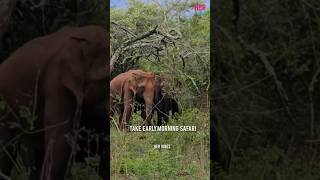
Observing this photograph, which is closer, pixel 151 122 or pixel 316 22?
pixel 151 122

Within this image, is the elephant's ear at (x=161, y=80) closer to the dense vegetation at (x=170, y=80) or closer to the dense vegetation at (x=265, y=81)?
the dense vegetation at (x=170, y=80)

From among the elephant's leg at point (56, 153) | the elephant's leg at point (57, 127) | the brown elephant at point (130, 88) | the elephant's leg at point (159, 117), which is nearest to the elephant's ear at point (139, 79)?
the brown elephant at point (130, 88)

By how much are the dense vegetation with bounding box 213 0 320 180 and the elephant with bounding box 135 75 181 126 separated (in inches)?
19.9

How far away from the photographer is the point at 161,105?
19.9 feet

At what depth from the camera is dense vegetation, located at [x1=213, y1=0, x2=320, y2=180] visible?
6.45m

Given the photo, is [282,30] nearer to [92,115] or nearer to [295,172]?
[295,172]

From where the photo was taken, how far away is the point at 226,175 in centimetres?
639

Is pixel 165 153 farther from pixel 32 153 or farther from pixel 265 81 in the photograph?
pixel 265 81

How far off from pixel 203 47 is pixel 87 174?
126cm

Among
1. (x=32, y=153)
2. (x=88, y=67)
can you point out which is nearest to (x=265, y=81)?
(x=88, y=67)

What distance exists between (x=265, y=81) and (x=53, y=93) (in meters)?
1.76

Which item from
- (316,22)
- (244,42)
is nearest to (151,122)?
(244,42)

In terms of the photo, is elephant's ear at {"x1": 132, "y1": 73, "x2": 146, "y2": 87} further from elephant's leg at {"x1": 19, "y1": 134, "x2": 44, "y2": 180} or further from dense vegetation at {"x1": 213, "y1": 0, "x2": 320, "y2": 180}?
elephant's leg at {"x1": 19, "y1": 134, "x2": 44, "y2": 180}

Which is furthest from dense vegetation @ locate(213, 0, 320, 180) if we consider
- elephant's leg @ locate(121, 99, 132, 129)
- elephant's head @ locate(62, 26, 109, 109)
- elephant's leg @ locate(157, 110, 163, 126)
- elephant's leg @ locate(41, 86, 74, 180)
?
elephant's leg @ locate(41, 86, 74, 180)
